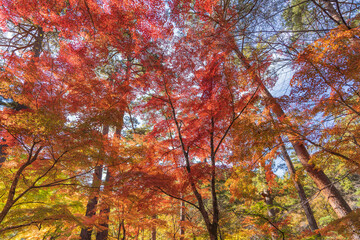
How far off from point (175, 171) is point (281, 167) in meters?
11.0

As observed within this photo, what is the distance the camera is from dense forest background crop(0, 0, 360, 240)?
3.80m

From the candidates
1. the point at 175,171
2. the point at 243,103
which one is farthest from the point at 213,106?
the point at 175,171

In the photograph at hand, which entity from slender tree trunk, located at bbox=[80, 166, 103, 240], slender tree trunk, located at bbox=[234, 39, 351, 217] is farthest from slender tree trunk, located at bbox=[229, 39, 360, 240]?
Answer: slender tree trunk, located at bbox=[80, 166, 103, 240]

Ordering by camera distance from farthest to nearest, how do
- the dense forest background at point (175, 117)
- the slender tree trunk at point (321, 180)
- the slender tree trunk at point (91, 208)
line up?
the slender tree trunk at point (91, 208), the slender tree trunk at point (321, 180), the dense forest background at point (175, 117)

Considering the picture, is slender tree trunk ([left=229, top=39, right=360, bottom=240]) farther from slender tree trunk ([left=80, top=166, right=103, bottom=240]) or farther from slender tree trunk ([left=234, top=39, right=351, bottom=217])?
slender tree trunk ([left=80, top=166, right=103, bottom=240])

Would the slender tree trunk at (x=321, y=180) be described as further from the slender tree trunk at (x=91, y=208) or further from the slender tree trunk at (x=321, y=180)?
the slender tree trunk at (x=91, y=208)

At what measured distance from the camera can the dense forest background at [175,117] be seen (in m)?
3.80

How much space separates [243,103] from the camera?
17.0 feet

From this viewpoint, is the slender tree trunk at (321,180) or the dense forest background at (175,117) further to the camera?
the slender tree trunk at (321,180)

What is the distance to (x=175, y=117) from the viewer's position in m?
5.64

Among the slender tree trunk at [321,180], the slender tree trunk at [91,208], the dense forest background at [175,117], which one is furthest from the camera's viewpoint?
the slender tree trunk at [91,208]

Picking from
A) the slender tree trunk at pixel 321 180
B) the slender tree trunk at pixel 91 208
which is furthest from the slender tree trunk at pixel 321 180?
the slender tree trunk at pixel 91 208

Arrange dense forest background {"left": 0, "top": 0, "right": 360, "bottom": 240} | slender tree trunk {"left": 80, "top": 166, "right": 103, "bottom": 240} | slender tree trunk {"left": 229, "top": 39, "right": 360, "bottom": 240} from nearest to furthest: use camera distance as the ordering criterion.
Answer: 1. dense forest background {"left": 0, "top": 0, "right": 360, "bottom": 240}
2. slender tree trunk {"left": 229, "top": 39, "right": 360, "bottom": 240}
3. slender tree trunk {"left": 80, "top": 166, "right": 103, "bottom": 240}

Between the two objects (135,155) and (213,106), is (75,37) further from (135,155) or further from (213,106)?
(213,106)
